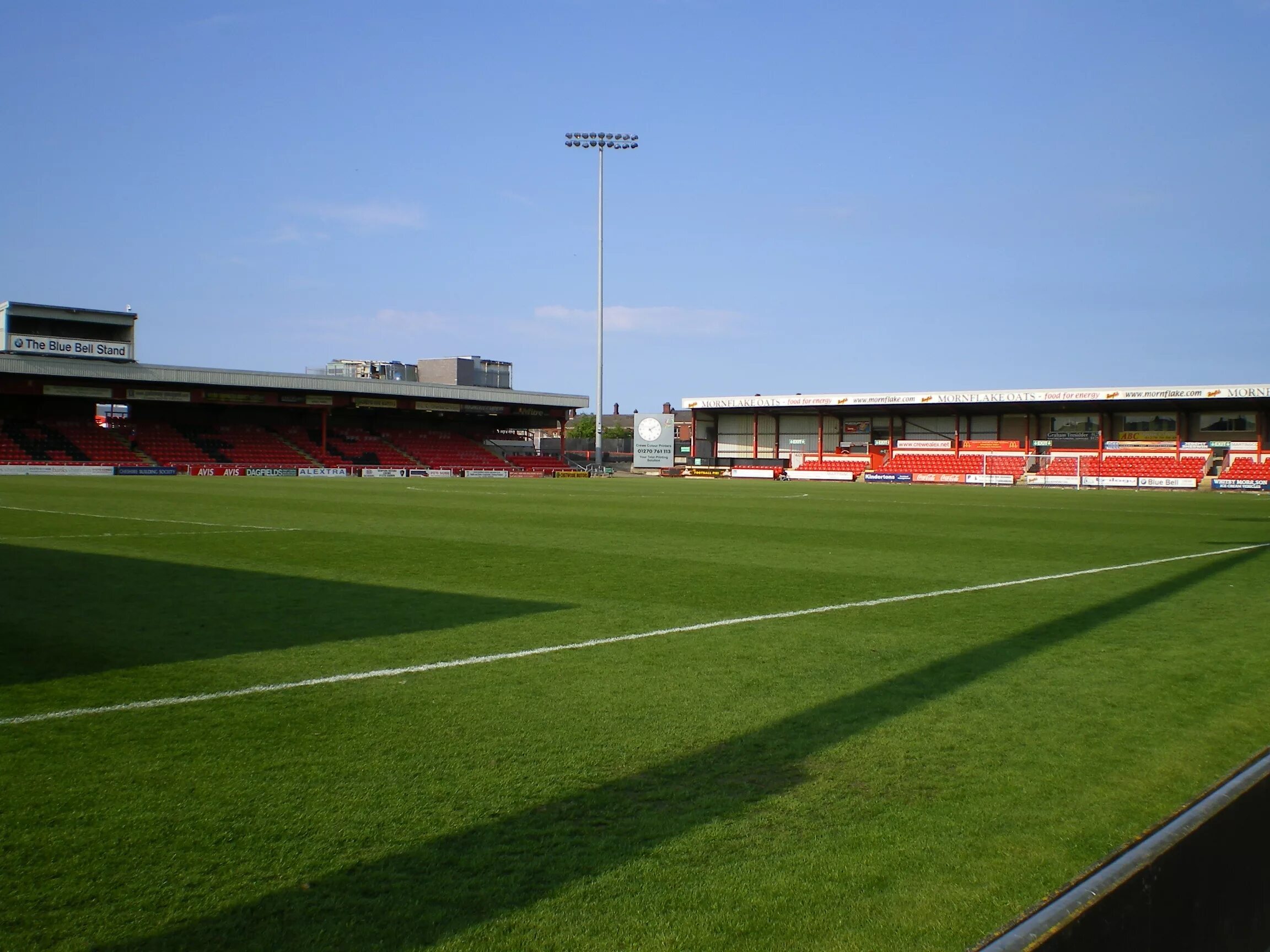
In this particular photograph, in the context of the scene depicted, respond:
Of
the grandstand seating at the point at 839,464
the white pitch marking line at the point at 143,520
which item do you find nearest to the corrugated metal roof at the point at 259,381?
the grandstand seating at the point at 839,464

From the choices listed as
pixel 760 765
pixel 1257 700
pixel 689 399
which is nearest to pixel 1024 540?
pixel 1257 700

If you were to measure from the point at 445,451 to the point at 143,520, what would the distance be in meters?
45.3

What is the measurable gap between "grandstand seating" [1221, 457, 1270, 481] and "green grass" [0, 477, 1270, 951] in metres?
41.0

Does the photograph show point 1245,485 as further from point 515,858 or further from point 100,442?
point 100,442

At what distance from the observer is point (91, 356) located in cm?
→ 4894

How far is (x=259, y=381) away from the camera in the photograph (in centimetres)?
5481

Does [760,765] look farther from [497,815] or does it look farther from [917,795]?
[497,815]

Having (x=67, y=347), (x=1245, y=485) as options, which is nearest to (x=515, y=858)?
(x=1245, y=485)

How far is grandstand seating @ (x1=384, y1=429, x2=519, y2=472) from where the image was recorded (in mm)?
60625

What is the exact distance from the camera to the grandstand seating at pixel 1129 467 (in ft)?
163

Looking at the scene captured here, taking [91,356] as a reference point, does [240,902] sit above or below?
below

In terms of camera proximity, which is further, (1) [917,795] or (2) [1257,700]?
(2) [1257,700]

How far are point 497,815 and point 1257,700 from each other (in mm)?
4674

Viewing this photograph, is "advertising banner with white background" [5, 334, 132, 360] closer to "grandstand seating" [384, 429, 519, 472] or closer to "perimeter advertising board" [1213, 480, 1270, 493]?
"grandstand seating" [384, 429, 519, 472]
